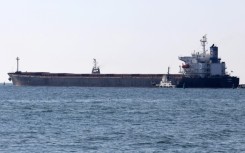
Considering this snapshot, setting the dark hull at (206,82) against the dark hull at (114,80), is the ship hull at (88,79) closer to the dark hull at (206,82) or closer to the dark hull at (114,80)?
the dark hull at (114,80)

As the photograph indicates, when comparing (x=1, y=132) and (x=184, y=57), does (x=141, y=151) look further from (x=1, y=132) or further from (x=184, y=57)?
(x=184, y=57)

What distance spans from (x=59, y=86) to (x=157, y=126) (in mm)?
119278

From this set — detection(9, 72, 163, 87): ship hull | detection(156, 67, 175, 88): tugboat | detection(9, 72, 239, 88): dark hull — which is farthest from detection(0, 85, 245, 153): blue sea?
detection(9, 72, 163, 87): ship hull

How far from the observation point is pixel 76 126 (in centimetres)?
4997

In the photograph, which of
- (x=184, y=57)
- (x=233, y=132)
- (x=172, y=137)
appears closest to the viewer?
(x=172, y=137)

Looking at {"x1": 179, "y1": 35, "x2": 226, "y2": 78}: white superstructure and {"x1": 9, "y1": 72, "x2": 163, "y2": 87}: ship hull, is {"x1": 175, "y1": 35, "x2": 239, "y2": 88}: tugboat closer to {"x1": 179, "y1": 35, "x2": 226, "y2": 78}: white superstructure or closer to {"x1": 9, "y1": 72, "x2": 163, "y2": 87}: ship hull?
{"x1": 179, "y1": 35, "x2": 226, "y2": 78}: white superstructure

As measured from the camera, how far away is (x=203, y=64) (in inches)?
6270

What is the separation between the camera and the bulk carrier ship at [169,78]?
15638cm

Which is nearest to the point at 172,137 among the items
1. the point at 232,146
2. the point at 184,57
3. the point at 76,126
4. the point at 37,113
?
the point at 232,146

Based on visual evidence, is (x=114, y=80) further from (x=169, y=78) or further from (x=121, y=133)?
(x=121, y=133)

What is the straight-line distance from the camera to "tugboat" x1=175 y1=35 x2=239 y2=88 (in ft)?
511

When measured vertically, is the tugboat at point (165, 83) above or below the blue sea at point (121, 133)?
above

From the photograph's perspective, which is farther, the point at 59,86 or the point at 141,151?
the point at 59,86

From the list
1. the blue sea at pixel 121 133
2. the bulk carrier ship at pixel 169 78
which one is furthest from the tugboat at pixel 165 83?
the blue sea at pixel 121 133
